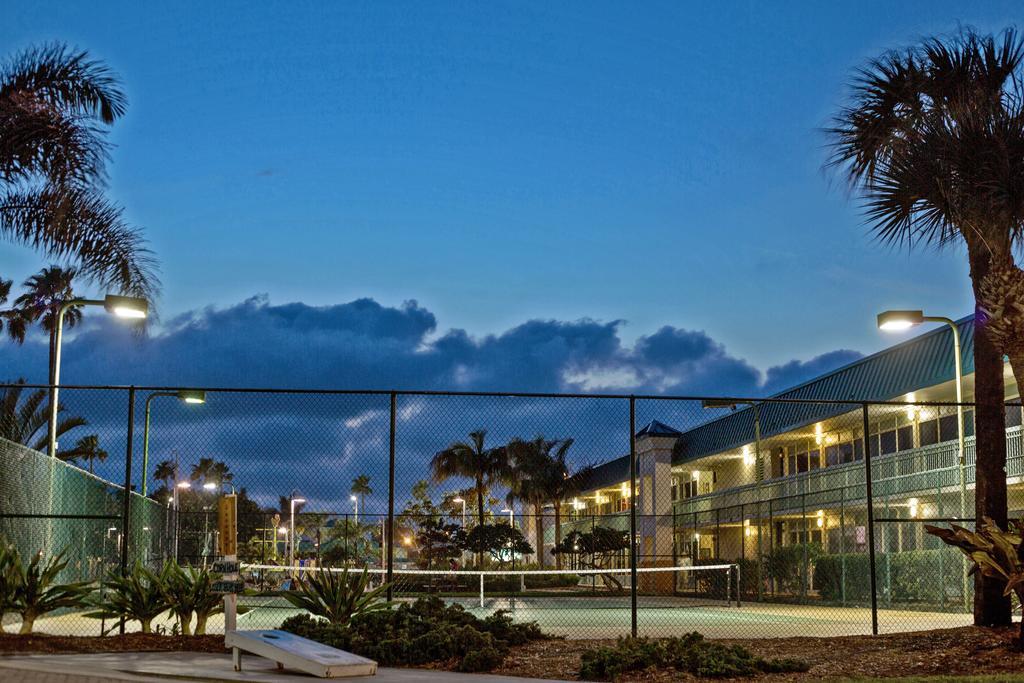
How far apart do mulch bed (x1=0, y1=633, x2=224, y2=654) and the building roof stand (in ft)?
45.1

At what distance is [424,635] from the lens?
1322 cm

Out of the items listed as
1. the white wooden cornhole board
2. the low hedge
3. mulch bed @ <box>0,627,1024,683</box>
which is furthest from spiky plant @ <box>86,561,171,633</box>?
the low hedge

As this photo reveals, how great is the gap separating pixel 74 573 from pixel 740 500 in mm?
30786

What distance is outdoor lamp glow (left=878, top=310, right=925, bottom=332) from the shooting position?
2175cm

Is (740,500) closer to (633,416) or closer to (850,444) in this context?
(850,444)

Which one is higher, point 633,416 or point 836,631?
point 633,416

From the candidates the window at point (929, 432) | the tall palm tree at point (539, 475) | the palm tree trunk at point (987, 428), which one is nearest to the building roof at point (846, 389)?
the window at point (929, 432)

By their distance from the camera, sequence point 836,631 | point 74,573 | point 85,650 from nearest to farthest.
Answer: point 85,650 → point 836,631 → point 74,573

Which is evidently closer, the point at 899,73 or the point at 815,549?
the point at 899,73

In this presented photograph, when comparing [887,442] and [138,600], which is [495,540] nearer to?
[887,442]

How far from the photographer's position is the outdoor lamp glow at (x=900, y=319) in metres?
21.8

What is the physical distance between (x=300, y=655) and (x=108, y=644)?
3885mm

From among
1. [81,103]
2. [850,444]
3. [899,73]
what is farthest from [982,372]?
[850,444]

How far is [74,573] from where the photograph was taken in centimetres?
2286
